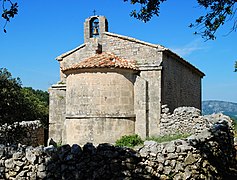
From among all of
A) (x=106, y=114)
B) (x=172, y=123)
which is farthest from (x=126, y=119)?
(x=172, y=123)

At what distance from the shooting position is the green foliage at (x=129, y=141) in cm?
1455

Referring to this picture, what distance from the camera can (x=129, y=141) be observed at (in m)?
14.7

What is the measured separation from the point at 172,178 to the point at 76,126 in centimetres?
840

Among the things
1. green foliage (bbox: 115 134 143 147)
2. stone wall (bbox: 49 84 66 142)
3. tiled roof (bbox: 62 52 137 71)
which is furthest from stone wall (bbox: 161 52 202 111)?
stone wall (bbox: 49 84 66 142)

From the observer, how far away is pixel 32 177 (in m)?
7.45

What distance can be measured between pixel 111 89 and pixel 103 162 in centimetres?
813

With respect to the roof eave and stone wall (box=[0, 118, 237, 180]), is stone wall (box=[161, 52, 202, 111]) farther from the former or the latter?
stone wall (box=[0, 118, 237, 180])

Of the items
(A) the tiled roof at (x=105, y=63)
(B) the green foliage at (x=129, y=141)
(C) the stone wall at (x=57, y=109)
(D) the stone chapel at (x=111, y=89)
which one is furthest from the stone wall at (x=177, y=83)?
(C) the stone wall at (x=57, y=109)

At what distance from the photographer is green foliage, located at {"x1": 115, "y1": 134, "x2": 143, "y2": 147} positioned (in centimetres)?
1455

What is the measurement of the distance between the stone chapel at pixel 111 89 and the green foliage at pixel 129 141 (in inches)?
17.3

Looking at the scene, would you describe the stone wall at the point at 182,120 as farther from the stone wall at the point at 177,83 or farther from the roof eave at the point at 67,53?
the roof eave at the point at 67,53

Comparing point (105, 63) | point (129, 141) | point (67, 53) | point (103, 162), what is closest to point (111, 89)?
point (105, 63)

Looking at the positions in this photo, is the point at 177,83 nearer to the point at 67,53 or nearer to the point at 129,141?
the point at 129,141

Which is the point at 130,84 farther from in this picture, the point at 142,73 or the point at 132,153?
the point at 132,153
